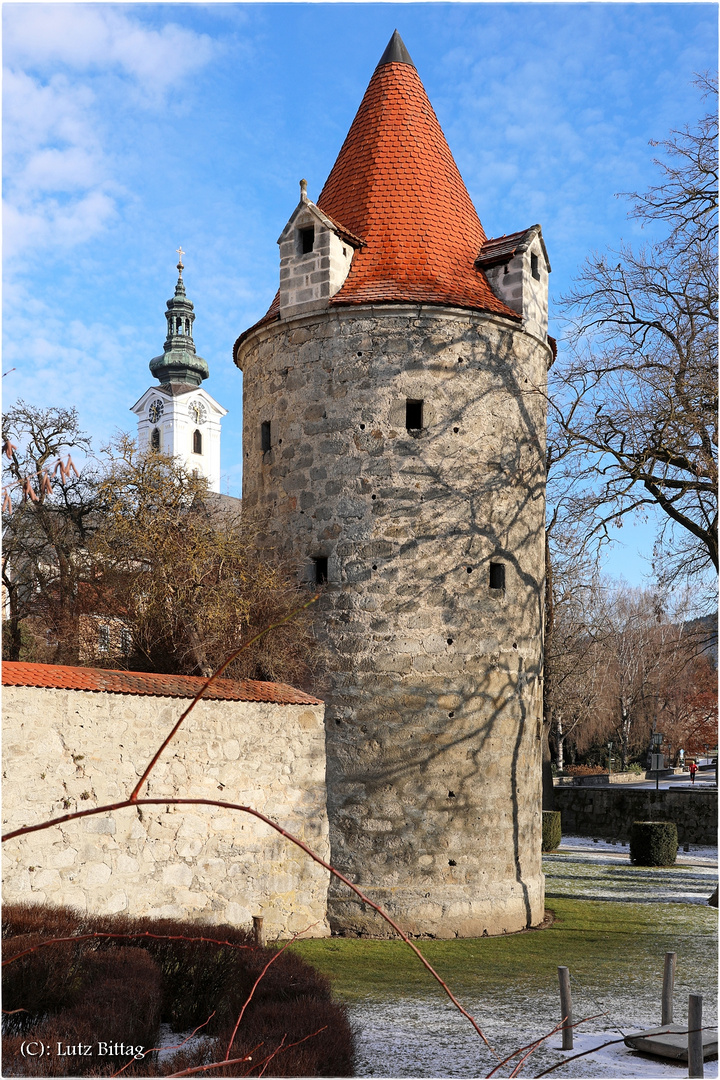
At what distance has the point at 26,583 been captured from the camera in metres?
19.8

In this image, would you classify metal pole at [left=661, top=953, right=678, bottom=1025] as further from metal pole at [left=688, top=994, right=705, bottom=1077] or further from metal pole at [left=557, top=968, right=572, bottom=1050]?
metal pole at [left=688, top=994, right=705, bottom=1077]

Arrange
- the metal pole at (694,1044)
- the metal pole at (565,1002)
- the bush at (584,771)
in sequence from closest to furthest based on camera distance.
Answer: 1. the metal pole at (694,1044)
2. the metal pole at (565,1002)
3. the bush at (584,771)

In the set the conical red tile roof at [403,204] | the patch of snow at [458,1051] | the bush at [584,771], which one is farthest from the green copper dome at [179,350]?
the patch of snow at [458,1051]

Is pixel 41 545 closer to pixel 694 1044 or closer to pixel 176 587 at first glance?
pixel 176 587

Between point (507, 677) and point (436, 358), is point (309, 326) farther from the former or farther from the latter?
point (507, 677)

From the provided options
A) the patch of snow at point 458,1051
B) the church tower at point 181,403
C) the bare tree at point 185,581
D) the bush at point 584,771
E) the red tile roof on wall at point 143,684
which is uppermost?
the church tower at point 181,403

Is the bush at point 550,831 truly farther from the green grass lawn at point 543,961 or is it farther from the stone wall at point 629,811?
the green grass lawn at point 543,961

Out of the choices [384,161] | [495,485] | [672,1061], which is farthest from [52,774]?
[384,161]

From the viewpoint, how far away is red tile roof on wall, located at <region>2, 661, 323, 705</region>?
27.1 ft

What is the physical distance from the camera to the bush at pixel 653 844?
61.6ft

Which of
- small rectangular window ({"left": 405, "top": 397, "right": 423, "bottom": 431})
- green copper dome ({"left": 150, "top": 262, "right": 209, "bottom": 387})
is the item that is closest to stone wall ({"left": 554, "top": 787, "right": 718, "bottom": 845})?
small rectangular window ({"left": 405, "top": 397, "right": 423, "bottom": 431})

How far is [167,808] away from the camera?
373 inches

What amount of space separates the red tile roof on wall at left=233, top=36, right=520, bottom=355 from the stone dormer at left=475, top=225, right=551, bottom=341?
0.48ft

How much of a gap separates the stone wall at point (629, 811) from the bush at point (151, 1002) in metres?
17.7
